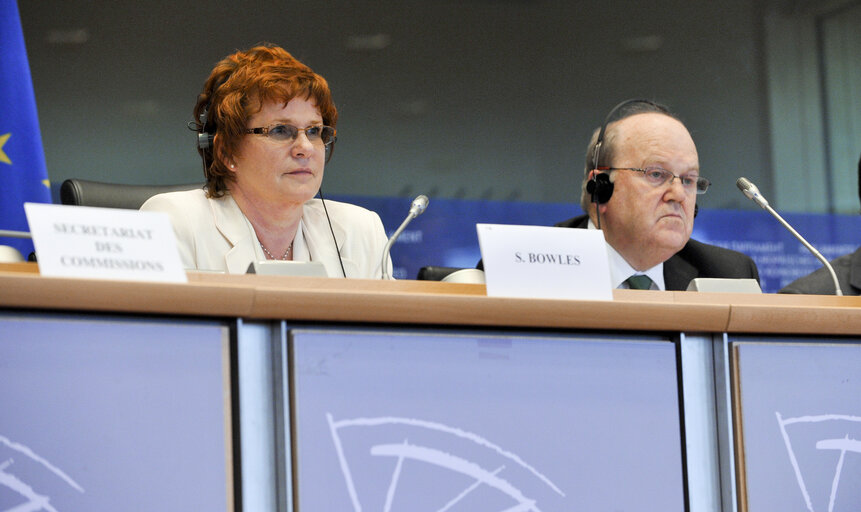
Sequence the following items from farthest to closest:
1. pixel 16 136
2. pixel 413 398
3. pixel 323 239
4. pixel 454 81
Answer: pixel 454 81 < pixel 16 136 < pixel 323 239 < pixel 413 398

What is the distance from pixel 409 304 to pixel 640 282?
113 cm

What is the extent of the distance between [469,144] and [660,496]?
265 cm

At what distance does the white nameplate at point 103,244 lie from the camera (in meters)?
1.02

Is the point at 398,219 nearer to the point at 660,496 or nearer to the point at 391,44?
the point at 391,44

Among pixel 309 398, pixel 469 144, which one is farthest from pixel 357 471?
pixel 469 144

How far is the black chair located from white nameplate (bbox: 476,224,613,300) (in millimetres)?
1133

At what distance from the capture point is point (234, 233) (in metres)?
1.91

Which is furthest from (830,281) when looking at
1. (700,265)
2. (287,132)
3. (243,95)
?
(243,95)

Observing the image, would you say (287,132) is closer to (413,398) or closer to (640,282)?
(640,282)

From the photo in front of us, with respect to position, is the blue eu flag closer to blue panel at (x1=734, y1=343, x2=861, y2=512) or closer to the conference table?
the conference table

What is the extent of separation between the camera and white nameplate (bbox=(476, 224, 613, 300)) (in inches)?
47.0

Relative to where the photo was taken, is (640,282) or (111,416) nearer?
(111,416)

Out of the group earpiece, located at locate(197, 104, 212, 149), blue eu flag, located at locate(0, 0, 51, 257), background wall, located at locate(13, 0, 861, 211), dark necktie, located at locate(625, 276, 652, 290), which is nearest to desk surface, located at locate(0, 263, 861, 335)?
dark necktie, located at locate(625, 276, 652, 290)

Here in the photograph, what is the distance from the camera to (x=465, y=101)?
3738 mm
